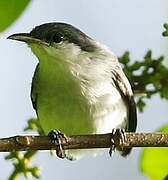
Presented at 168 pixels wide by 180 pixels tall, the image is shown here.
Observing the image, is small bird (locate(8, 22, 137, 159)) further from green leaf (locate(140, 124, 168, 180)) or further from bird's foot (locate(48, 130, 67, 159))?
bird's foot (locate(48, 130, 67, 159))

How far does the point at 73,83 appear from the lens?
2.84 m

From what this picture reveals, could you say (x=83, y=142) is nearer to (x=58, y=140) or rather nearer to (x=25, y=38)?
(x=58, y=140)

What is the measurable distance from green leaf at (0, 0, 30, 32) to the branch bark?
1.57 feet

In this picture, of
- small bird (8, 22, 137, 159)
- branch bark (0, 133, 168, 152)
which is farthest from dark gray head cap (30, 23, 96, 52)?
branch bark (0, 133, 168, 152)

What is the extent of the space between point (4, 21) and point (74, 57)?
2.94ft

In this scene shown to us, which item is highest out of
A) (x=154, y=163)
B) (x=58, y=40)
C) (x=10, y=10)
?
(x=10, y=10)

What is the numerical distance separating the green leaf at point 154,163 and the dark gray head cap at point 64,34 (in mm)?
816

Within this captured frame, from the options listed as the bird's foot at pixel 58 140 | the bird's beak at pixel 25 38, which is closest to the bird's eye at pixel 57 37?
the bird's beak at pixel 25 38

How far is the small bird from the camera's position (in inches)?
110

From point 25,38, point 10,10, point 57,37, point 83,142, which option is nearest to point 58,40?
point 57,37

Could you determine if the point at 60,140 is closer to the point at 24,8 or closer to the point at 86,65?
the point at 24,8

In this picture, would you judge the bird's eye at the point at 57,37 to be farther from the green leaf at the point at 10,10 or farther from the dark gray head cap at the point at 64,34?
the green leaf at the point at 10,10

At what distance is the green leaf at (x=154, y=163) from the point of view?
2.44 m

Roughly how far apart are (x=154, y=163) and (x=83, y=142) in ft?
2.14
